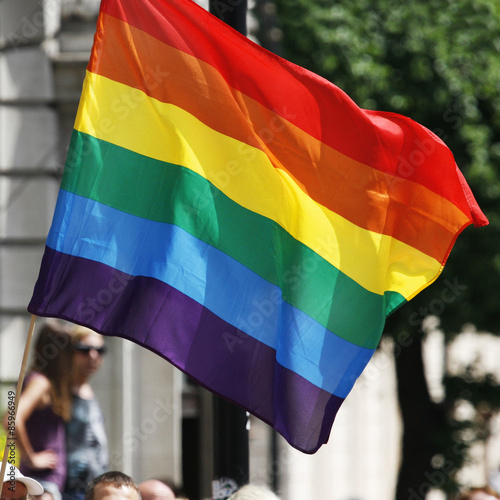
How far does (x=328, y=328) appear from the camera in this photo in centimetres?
420

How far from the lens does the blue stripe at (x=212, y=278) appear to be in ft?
12.9

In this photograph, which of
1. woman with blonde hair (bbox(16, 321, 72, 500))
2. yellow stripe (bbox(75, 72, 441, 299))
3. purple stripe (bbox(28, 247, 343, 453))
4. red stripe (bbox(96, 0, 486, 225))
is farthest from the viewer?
woman with blonde hair (bbox(16, 321, 72, 500))

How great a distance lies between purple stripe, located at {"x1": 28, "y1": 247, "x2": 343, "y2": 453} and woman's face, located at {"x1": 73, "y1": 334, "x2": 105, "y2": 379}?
7.39 feet

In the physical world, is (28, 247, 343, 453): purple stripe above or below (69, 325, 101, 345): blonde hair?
above

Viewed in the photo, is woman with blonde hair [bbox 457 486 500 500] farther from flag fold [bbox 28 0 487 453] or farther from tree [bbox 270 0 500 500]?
tree [bbox 270 0 500 500]

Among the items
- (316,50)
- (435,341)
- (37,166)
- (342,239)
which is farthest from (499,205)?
(435,341)

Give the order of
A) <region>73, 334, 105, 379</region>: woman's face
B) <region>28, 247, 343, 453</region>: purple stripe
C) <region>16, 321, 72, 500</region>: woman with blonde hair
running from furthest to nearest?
<region>73, 334, 105, 379</region>: woman's face, <region>16, 321, 72, 500</region>: woman with blonde hair, <region>28, 247, 343, 453</region>: purple stripe

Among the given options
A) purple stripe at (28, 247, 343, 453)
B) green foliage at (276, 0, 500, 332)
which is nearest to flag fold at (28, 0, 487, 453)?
purple stripe at (28, 247, 343, 453)

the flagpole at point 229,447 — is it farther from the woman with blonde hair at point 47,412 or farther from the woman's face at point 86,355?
the woman's face at point 86,355

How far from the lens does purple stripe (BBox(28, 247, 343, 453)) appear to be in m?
3.85

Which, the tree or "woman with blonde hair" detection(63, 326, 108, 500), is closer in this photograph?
"woman with blonde hair" detection(63, 326, 108, 500)

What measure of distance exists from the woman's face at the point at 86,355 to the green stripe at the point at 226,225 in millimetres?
2231

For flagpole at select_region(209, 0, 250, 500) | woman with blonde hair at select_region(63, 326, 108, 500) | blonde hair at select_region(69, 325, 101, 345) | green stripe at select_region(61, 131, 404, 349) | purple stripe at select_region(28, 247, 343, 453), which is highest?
green stripe at select_region(61, 131, 404, 349)

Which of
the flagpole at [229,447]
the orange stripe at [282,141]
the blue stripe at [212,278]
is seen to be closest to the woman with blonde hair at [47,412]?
the flagpole at [229,447]
